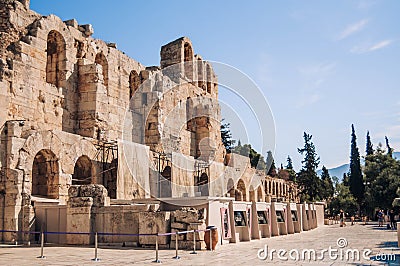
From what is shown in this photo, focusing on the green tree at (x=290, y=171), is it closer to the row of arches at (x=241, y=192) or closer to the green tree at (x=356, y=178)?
the green tree at (x=356, y=178)

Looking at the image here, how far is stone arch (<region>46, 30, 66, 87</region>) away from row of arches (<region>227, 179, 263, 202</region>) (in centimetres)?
1336

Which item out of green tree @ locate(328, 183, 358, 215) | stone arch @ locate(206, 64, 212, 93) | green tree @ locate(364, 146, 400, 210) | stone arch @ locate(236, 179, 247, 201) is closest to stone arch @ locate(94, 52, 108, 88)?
stone arch @ locate(236, 179, 247, 201)

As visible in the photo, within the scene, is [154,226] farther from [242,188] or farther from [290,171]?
[290,171]

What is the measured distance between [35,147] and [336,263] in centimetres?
1106

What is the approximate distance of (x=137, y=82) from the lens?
2752 cm

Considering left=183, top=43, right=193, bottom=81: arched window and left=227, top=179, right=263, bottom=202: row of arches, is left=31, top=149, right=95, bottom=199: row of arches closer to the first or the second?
left=227, top=179, right=263, bottom=202: row of arches

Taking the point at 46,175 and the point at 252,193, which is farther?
the point at 252,193

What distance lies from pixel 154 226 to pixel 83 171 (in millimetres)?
8047

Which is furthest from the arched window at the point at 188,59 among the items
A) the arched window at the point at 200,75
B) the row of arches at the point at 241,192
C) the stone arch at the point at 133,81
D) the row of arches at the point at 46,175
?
the row of arches at the point at 46,175

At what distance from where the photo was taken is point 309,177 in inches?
2258

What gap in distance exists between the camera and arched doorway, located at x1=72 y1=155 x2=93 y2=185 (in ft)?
62.1

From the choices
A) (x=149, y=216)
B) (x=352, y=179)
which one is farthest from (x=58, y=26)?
(x=352, y=179)

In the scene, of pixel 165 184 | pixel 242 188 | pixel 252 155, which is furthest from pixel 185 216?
pixel 252 155

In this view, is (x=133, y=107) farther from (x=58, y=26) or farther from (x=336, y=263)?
(x=336, y=263)
